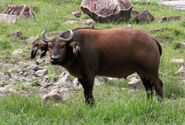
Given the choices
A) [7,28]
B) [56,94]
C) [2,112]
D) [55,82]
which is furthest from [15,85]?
[7,28]

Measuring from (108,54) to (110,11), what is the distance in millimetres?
8805

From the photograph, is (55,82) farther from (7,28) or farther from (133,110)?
(7,28)

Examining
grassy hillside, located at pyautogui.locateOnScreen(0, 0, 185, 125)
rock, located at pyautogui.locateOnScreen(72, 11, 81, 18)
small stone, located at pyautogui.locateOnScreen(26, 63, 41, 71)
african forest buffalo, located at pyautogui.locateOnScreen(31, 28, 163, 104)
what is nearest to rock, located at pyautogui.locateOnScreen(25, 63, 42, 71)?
small stone, located at pyautogui.locateOnScreen(26, 63, 41, 71)

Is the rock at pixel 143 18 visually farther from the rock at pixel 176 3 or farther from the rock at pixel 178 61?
the rock at pixel 176 3

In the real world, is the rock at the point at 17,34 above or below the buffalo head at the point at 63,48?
→ below

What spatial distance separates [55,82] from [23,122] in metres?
3.94

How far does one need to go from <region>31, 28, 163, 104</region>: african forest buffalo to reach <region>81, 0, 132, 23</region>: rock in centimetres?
846

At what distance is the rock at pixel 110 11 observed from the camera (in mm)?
17562

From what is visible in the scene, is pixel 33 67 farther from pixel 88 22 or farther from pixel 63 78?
pixel 88 22

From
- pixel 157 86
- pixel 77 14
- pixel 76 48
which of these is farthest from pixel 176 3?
pixel 76 48

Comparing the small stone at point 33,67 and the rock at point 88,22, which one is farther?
the rock at point 88,22

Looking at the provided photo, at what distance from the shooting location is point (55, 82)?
1103 cm

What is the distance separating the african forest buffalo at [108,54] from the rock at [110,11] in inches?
333

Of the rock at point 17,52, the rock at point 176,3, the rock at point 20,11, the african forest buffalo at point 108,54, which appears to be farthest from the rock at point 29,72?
the rock at point 176,3
